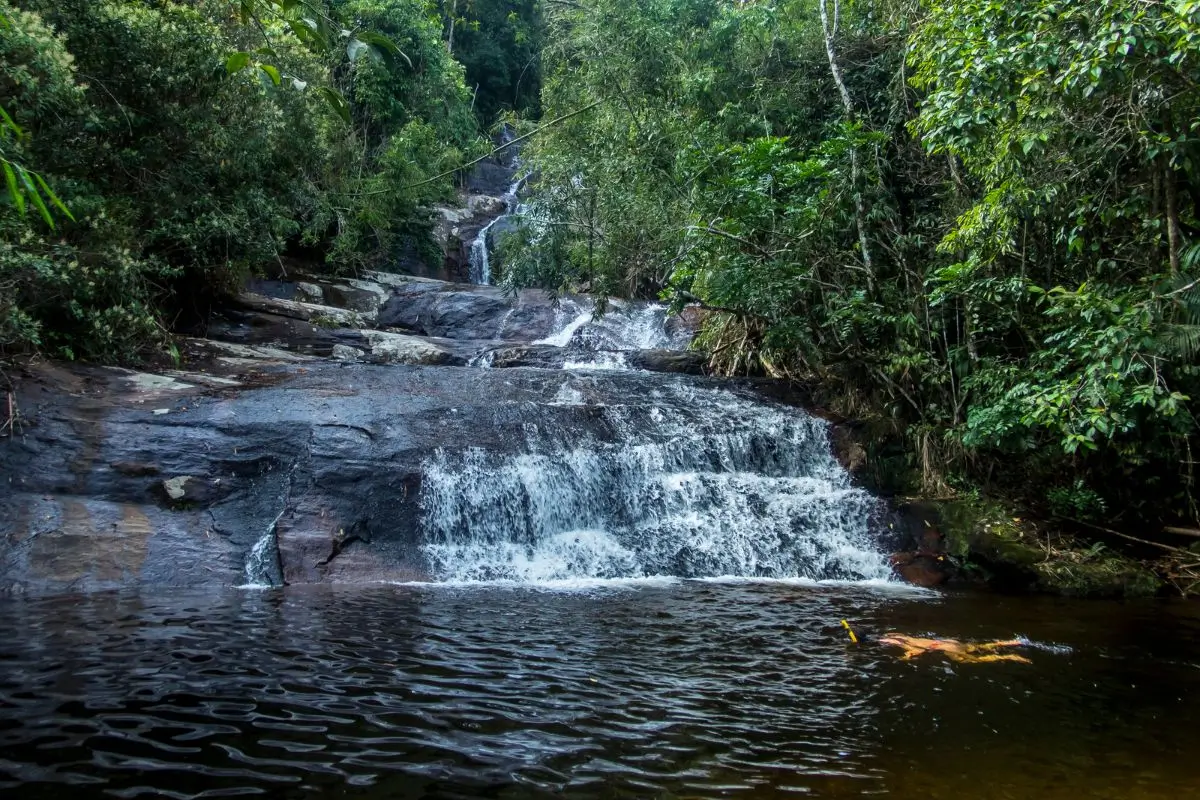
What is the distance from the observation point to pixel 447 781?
138 inches

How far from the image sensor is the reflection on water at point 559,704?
3596 millimetres

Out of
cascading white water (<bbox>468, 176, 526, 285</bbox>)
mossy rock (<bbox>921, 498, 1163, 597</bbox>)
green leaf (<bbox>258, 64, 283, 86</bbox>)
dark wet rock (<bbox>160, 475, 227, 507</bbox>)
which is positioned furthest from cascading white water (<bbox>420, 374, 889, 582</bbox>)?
cascading white water (<bbox>468, 176, 526, 285</bbox>)

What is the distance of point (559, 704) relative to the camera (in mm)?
4555

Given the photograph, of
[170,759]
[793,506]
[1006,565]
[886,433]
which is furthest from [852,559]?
[170,759]

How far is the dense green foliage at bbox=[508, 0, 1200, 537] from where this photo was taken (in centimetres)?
741

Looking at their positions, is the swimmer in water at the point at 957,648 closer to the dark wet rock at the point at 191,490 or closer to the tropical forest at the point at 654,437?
the tropical forest at the point at 654,437

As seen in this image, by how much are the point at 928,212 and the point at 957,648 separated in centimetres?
830

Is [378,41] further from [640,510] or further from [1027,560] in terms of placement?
[1027,560]

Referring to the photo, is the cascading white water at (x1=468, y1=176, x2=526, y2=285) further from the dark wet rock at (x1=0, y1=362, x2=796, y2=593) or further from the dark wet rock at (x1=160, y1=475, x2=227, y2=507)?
the dark wet rock at (x1=160, y1=475, x2=227, y2=507)

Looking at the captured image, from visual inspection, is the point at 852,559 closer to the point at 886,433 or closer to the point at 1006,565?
the point at 1006,565

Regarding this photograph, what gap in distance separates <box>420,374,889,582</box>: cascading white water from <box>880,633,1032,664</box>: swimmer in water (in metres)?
3.11

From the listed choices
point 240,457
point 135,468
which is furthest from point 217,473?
point 135,468

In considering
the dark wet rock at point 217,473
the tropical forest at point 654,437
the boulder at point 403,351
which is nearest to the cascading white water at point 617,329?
the tropical forest at point 654,437

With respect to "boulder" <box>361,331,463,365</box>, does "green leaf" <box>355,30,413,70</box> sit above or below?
below
